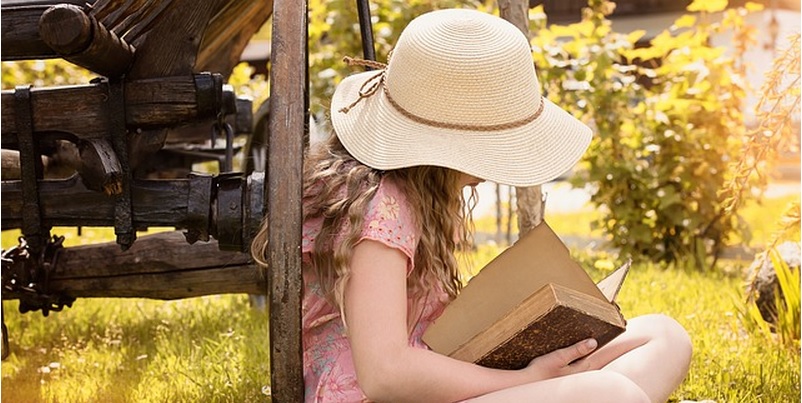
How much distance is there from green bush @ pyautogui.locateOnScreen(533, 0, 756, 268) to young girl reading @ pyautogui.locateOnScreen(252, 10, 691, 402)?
289cm

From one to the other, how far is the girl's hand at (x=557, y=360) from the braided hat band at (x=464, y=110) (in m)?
0.30

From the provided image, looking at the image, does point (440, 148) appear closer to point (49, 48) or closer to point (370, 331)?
point (370, 331)

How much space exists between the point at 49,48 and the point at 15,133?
0.90 feet

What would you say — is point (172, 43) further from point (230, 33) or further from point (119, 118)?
point (230, 33)

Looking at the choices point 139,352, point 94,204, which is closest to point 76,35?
point 94,204

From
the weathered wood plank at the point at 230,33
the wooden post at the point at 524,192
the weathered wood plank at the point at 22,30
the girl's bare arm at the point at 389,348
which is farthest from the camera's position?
the weathered wood plank at the point at 230,33

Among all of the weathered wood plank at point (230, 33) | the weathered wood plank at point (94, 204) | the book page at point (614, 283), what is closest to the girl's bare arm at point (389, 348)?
the book page at point (614, 283)

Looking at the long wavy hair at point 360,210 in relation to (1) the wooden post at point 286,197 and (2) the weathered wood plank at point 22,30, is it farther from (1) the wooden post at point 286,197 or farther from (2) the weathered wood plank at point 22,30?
(2) the weathered wood plank at point 22,30

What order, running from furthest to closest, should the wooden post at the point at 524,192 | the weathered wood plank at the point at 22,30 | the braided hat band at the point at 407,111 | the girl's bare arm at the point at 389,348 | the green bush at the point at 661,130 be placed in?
the green bush at the point at 661,130, the wooden post at the point at 524,192, the weathered wood plank at the point at 22,30, the braided hat band at the point at 407,111, the girl's bare arm at the point at 389,348

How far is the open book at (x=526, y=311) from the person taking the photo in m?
1.74

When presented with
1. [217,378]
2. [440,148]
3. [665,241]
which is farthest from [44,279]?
[665,241]

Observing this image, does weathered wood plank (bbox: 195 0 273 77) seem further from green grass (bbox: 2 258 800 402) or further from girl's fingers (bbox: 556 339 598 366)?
girl's fingers (bbox: 556 339 598 366)

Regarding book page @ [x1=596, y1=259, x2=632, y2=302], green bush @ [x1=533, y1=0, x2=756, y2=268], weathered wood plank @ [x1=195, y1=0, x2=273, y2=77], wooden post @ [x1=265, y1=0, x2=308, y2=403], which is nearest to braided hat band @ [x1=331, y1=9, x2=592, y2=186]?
wooden post @ [x1=265, y1=0, x2=308, y2=403]

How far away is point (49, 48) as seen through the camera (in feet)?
7.16
